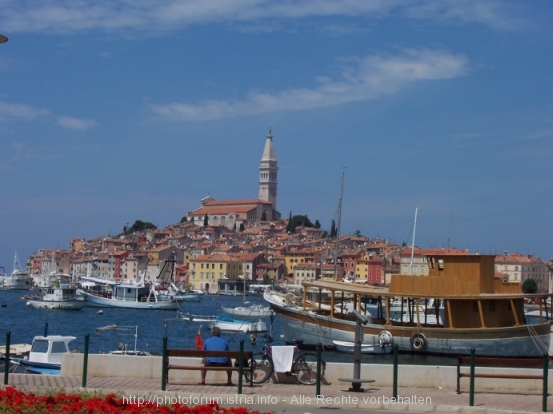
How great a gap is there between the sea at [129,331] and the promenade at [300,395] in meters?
13.1

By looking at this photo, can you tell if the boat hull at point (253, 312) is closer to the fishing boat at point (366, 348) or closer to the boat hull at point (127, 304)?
the boat hull at point (127, 304)

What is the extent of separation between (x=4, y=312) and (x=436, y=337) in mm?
51985

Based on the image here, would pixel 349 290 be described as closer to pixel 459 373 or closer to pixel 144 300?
pixel 459 373

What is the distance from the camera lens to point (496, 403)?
490 inches

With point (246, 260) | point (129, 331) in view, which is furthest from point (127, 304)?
point (246, 260)

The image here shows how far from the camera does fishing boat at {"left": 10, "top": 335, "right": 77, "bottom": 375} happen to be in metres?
22.3

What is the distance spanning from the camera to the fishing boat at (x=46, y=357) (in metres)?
22.3

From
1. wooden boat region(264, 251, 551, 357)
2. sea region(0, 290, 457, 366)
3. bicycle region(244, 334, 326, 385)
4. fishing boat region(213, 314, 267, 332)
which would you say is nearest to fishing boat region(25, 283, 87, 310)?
sea region(0, 290, 457, 366)

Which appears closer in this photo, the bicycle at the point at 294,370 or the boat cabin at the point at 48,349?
the bicycle at the point at 294,370

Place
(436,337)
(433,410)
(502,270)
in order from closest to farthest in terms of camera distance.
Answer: (433,410) < (436,337) < (502,270)

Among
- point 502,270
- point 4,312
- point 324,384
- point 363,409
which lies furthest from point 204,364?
point 502,270

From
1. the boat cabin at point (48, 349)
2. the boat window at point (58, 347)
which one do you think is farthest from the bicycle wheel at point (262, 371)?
the boat window at point (58, 347)

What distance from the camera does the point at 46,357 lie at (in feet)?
74.5

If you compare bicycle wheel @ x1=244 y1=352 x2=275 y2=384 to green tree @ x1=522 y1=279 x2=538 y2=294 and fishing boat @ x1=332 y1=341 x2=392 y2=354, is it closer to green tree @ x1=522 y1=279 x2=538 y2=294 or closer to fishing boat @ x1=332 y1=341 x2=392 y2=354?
fishing boat @ x1=332 y1=341 x2=392 y2=354
